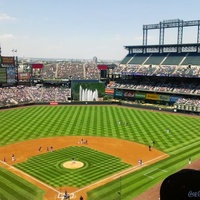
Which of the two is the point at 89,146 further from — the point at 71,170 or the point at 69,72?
the point at 69,72

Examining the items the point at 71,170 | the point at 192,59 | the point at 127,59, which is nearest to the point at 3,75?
the point at 127,59

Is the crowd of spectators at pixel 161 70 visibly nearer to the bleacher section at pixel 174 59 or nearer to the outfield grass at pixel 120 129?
the bleacher section at pixel 174 59

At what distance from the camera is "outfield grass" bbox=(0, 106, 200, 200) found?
33.0 meters

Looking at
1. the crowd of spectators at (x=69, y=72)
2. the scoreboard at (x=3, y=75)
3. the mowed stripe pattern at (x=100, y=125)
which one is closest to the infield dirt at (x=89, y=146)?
the mowed stripe pattern at (x=100, y=125)

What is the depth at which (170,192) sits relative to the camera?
914cm

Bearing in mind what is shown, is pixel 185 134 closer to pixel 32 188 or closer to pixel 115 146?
pixel 115 146

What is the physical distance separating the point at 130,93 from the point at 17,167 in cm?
7083

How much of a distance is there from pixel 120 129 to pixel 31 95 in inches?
1972

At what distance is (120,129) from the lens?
195 feet

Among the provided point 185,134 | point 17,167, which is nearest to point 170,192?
point 17,167

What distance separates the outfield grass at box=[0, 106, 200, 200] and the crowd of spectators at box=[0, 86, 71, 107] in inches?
348

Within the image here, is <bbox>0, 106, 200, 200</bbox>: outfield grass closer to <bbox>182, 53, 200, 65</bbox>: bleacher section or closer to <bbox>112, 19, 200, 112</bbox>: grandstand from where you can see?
<bbox>112, 19, 200, 112</bbox>: grandstand

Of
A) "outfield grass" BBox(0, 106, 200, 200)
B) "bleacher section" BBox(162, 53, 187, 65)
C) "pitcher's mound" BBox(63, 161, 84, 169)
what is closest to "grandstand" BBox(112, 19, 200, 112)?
"bleacher section" BBox(162, 53, 187, 65)

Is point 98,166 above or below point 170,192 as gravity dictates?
below
